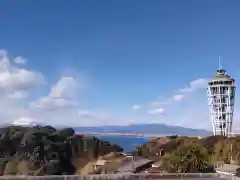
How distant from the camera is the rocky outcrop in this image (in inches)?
4395

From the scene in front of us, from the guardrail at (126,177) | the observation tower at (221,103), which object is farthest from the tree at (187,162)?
the observation tower at (221,103)

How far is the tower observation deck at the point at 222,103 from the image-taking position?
162 m

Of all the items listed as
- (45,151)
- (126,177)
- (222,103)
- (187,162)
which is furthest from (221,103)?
(126,177)

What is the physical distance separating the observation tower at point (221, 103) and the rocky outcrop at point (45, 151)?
49241mm

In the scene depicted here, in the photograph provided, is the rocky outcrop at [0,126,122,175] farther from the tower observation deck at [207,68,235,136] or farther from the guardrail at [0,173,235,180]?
the guardrail at [0,173,235,180]

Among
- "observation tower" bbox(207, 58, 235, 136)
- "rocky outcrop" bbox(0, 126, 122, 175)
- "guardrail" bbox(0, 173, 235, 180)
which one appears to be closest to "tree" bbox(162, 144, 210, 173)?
"guardrail" bbox(0, 173, 235, 180)

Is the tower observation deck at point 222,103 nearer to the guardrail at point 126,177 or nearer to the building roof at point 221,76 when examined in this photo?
the building roof at point 221,76

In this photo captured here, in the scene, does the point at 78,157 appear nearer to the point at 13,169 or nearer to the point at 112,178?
the point at 13,169

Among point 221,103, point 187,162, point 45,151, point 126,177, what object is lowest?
point 45,151

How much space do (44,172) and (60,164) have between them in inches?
509

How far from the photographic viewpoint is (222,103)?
534ft

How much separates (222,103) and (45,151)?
79726mm

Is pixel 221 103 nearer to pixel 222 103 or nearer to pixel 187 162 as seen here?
pixel 222 103

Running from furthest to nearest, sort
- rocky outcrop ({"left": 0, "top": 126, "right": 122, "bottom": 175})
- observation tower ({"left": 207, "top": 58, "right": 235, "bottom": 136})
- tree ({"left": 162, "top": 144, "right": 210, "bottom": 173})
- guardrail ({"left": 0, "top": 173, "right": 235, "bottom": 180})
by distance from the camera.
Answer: observation tower ({"left": 207, "top": 58, "right": 235, "bottom": 136})
rocky outcrop ({"left": 0, "top": 126, "right": 122, "bottom": 175})
tree ({"left": 162, "top": 144, "right": 210, "bottom": 173})
guardrail ({"left": 0, "top": 173, "right": 235, "bottom": 180})
